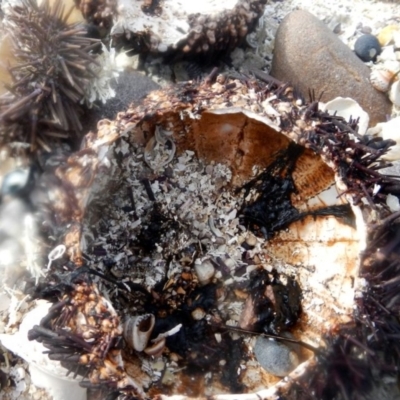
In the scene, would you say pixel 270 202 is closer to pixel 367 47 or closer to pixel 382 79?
pixel 382 79

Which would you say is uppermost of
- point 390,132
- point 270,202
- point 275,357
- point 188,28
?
point 188,28

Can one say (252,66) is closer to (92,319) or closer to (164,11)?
(164,11)

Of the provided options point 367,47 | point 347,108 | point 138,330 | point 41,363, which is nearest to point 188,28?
point 347,108

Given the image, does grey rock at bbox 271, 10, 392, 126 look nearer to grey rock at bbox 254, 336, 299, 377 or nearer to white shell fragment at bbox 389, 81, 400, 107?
white shell fragment at bbox 389, 81, 400, 107

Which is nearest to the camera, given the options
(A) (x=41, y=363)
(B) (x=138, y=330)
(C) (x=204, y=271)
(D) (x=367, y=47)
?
(A) (x=41, y=363)

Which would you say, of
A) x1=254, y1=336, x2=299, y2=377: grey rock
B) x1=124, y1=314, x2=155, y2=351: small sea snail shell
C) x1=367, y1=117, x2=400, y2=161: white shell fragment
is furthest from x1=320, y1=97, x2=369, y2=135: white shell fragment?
x1=124, y1=314, x2=155, y2=351: small sea snail shell

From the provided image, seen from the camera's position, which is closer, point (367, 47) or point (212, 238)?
point (212, 238)

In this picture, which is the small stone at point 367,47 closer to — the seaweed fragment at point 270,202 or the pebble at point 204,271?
the seaweed fragment at point 270,202
